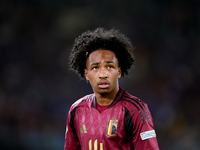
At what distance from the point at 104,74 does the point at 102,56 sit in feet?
0.52

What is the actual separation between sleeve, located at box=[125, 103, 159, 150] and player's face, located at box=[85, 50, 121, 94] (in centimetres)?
22

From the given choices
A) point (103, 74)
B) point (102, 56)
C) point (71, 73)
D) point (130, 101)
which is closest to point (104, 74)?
point (103, 74)

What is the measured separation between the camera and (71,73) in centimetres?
426

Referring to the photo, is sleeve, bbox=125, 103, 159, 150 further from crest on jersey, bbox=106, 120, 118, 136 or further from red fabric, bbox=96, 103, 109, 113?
red fabric, bbox=96, 103, 109, 113

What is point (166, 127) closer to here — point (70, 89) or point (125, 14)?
point (70, 89)

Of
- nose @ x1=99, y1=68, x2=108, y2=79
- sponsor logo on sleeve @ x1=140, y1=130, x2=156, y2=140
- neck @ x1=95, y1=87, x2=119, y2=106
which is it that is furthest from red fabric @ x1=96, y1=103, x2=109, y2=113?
sponsor logo on sleeve @ x1=140, y1=130, x2=156, y2=140

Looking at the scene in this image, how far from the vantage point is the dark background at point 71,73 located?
12.7 feet

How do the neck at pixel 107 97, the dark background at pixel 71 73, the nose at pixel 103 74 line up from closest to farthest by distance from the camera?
1. the nose at pixel 103 74
2. the neck at pixel 107 97
3. the dark background at pixel 71 73

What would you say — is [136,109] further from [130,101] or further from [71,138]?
[71,138]

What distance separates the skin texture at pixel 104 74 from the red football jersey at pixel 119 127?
0.23 feet

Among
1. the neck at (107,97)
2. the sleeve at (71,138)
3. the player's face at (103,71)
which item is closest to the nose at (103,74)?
the player's face at (103,71)

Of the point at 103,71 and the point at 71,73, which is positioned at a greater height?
the point at 71,73

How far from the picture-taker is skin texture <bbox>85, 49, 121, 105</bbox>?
1.76m

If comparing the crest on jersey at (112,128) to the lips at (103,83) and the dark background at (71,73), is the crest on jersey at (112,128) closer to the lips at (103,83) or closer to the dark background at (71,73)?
the lips at (103,83)
